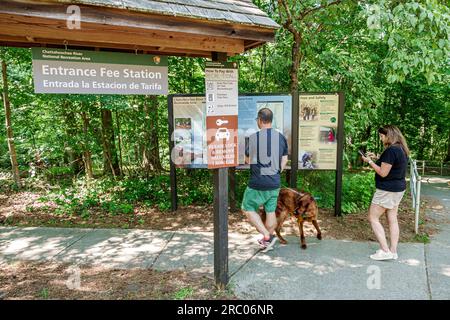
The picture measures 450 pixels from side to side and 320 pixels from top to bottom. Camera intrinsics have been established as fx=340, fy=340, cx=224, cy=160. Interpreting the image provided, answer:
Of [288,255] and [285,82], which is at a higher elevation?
[285,82]

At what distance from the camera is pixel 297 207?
15.6 feet

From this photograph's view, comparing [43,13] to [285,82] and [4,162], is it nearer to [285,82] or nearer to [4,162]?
[285,82]

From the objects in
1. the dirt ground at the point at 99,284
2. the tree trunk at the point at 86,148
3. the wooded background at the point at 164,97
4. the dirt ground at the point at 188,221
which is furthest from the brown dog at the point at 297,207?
the tree trunk at the point at 86,148

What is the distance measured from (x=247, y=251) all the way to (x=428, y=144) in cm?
1506

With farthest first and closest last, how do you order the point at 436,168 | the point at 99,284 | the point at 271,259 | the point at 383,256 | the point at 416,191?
the point at 436,168
the point at 416,191
the point at 271,259
the point at 383,256
the point at 99,284

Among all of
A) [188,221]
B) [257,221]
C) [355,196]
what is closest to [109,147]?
[188,221]

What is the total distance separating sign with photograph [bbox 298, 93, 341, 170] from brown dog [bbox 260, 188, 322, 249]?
1.26 meters

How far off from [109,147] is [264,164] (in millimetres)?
5521

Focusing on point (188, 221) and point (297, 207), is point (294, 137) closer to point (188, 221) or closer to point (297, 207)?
point (297, 207)

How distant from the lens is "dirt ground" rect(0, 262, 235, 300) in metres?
3.59

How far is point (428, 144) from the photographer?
640 inches

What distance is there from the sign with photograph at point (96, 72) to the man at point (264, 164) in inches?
55.4

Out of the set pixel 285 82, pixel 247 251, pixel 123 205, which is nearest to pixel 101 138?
pixel 123 205

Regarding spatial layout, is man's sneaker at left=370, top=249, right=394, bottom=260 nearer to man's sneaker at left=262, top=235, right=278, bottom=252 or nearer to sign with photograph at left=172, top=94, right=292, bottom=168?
man's sneaker at left=262, top=235, right=278, bottom=252
